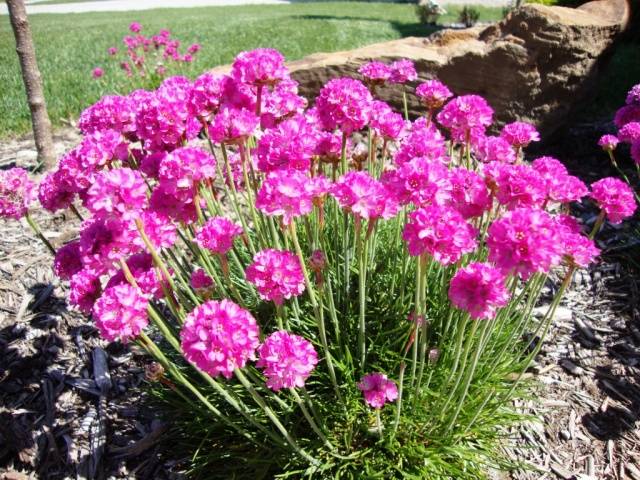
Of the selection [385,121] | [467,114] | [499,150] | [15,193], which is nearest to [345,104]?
[385,121]

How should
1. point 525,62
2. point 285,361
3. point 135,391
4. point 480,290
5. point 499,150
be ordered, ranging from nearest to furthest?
point 480,290 < point 285,361 < point 499,150 < point 135,391 < point 525,62

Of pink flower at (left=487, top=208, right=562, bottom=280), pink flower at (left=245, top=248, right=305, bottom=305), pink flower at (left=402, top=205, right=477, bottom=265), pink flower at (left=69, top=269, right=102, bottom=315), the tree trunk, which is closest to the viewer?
pink flower at (left=487, top=208, right=562, bottom=280)

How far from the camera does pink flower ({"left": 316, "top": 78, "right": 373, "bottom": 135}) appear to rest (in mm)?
2225

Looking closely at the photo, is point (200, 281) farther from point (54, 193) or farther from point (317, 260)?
point (54, 193)

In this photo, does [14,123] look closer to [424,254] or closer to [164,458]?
[164,458]

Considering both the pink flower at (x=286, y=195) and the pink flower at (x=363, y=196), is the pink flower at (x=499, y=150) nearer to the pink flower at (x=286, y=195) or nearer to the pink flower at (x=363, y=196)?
the pink flower at (x=363, y=196)

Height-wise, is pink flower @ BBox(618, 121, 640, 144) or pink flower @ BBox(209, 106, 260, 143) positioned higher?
pink flower @ BBox(209, 106, 260, 143)

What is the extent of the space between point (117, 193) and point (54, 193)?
0.65 meters

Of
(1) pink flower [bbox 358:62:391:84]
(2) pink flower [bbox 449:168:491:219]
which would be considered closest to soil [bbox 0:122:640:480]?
(2) pink flower [bbox 449:168:491:219]

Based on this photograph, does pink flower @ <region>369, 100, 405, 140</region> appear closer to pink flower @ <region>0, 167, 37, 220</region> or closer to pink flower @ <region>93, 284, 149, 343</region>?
pink flower @ <region>93, 284, 149, 343</region>

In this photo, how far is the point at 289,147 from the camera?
1995mm

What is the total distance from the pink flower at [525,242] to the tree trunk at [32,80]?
15.8 ft

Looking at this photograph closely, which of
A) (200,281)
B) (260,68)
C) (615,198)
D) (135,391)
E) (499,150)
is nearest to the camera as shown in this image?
(615,198)

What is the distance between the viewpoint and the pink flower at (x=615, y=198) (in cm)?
203
